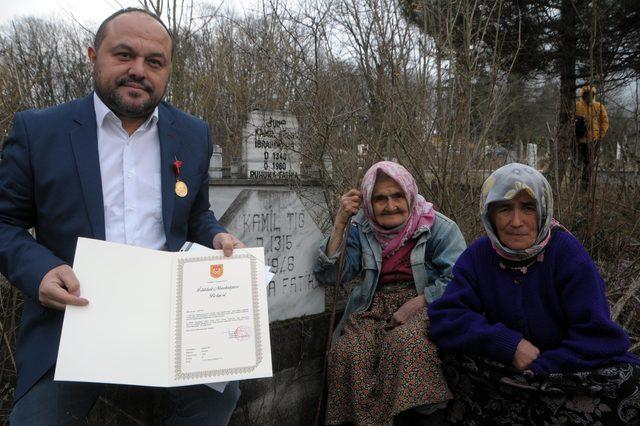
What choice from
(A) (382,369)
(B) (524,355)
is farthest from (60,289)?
(B) (524,355)

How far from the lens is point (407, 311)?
2865 mm

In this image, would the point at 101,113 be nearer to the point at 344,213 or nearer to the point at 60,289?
the point at 60,289

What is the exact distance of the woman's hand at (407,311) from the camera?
2852mm

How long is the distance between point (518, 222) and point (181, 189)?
1543 millimetres

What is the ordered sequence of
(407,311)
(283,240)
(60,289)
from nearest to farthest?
1. (60,289)
2. (407,311)
3. (283,240)

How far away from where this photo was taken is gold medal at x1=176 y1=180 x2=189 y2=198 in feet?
7.01

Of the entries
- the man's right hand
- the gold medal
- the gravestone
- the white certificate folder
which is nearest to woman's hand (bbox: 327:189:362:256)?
the gold medal

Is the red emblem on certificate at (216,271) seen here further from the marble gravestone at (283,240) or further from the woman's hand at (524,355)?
the woman's hand at (524,355)

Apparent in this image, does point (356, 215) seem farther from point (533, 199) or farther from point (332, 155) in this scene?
point (332, 155)

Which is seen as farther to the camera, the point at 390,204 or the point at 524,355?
the point at 390,204

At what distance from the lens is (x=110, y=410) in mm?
2396

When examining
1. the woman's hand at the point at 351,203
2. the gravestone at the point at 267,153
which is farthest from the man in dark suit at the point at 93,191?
the gravestone at the point at 267,153

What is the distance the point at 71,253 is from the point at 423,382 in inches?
67.2

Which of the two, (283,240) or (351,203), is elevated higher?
(351,203)
